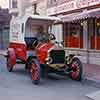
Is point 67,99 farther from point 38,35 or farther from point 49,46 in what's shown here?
point 38,35

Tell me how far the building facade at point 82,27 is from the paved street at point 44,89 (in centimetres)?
550

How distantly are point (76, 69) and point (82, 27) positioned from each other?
8977 mm

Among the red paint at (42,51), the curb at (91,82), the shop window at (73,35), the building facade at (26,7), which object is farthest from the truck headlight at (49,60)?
the building facade at (26,7)

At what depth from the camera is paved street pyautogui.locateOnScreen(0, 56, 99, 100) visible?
11.2 m

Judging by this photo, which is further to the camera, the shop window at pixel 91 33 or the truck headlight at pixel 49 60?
the shop window at pixel 91 33

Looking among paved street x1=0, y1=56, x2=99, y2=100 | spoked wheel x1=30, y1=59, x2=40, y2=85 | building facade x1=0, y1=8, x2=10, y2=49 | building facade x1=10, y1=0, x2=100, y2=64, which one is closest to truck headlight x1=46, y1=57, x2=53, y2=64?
spoked wheel x1=30, y1=59, x2=40, y2=85

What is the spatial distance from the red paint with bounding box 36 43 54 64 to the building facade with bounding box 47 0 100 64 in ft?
15.4

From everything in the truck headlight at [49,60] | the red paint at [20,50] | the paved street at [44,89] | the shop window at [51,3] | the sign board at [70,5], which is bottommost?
the paved street at [44,89]

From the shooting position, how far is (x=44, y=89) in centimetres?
1270

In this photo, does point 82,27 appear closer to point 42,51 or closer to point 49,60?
point 42,51

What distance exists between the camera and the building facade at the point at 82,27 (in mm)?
21016

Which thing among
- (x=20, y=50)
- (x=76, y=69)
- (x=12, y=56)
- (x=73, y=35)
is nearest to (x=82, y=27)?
(x=73, y=35)

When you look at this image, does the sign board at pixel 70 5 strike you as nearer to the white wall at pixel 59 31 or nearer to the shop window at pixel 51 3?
the shop window at pixel 51 3

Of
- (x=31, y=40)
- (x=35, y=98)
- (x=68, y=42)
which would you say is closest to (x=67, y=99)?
(x=35, y=98)
